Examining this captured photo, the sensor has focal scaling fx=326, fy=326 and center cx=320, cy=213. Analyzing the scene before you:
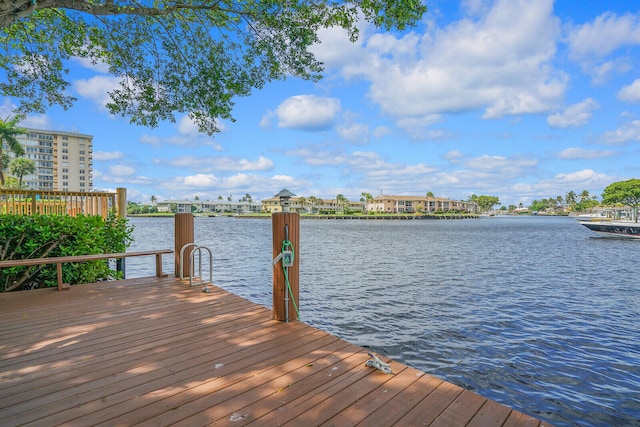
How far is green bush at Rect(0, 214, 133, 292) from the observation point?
585 centimetres

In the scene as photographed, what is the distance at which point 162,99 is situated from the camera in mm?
7965

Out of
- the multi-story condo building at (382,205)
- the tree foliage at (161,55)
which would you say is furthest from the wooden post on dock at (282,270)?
the multi-story condo building at (382,205)

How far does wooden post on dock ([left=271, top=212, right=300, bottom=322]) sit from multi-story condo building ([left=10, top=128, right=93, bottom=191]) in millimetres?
106004

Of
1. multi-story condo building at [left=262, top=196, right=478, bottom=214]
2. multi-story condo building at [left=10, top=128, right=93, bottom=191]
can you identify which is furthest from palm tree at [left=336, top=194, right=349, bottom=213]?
multi-story condo building at [left=10, top=128, right=93, bottom=191]

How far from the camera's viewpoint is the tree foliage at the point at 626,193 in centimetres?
4269

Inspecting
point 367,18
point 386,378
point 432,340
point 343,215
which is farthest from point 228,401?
point 343,215

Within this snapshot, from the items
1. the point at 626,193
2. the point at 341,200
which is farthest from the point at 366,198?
the point at 626,193

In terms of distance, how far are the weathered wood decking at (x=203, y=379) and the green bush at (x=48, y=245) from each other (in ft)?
6.71

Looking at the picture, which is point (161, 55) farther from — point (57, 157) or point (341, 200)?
point (341, 200)

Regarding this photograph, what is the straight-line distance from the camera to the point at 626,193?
4366 centimetres

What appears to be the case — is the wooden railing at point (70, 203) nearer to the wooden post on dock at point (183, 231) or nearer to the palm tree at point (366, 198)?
the wooden post on dock at point (183, 231)

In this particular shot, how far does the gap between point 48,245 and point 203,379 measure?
18.5 feet

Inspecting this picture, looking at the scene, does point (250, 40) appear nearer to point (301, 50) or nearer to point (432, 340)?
point (301, 50)

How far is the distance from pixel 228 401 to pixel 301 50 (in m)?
7.06
